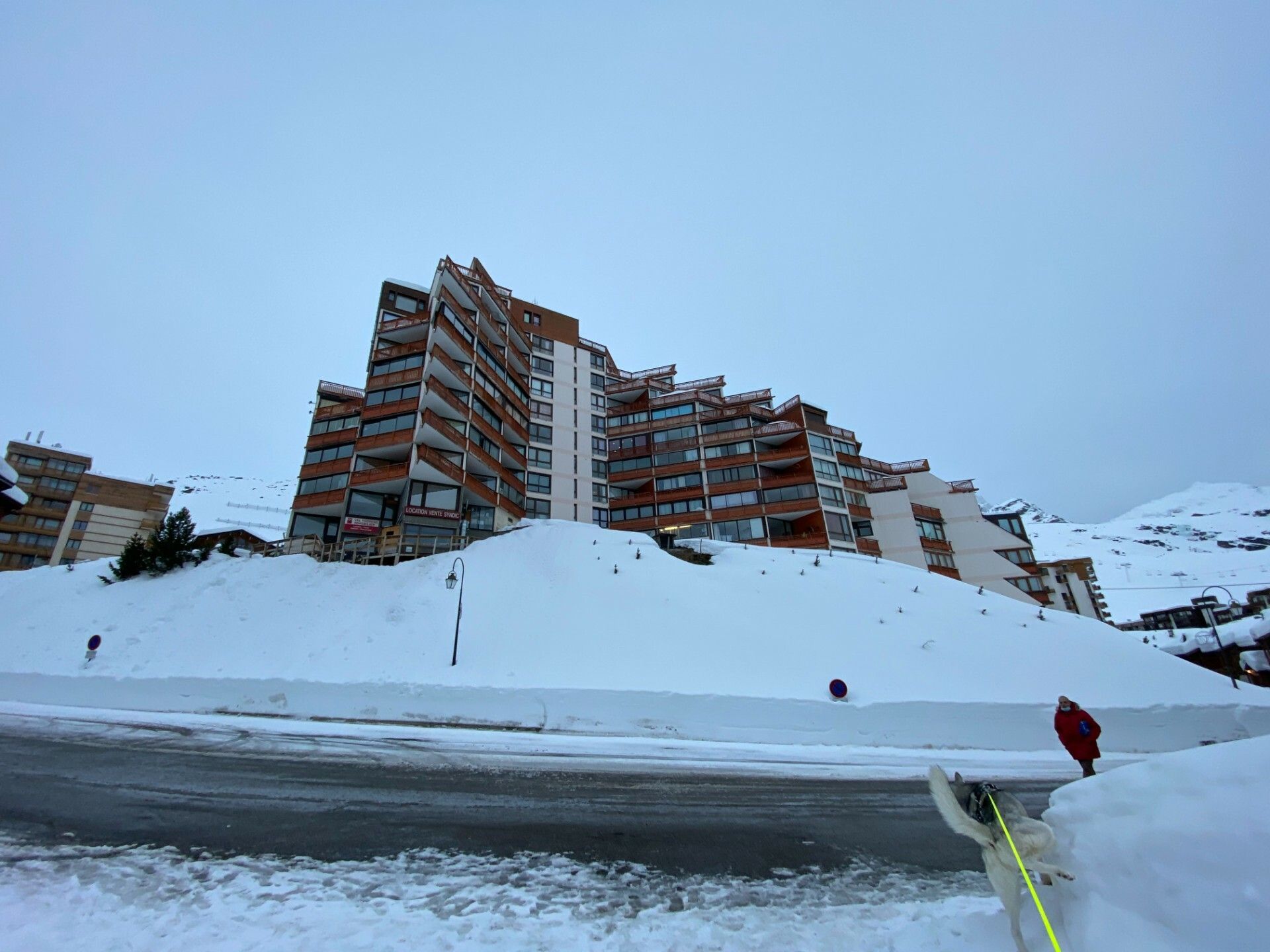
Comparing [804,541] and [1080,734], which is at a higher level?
[804,541]

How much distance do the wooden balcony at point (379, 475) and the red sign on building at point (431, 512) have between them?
6.76 feet

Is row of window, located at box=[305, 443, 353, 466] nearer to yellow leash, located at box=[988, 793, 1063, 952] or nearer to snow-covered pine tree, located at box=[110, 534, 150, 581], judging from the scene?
snow-covered pine tree, located at box=[110, 534, 150, 581]

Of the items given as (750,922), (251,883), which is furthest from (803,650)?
(251,883)

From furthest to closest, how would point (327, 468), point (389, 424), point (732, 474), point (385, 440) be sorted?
1. point (732, 474)
2. point (327, 468)
3. point (389, 424)
4. point (385, 440)

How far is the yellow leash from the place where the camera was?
329 cm

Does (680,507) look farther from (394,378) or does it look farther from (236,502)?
(236,502)

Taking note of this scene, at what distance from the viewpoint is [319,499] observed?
111 ft

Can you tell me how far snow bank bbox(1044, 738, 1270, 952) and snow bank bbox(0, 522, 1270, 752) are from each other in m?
12.1

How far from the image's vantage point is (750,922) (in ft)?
14.3

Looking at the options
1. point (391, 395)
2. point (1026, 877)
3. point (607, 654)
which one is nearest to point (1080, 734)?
point (1026, 877)

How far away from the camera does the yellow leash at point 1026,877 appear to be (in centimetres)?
329

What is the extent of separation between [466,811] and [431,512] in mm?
27237

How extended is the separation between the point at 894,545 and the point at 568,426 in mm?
30977

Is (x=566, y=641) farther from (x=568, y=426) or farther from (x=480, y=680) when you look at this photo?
(x=568, y=426)
